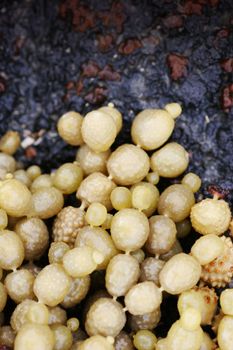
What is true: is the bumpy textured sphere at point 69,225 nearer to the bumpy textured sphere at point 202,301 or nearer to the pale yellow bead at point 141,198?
the pale yellow bead at point 141,198

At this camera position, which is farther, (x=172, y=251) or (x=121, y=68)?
(x=121, y=68)

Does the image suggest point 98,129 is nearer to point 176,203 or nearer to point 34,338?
point 176,203

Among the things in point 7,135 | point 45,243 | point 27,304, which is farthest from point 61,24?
point 27,304

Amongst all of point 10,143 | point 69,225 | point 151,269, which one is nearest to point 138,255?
point 151,269

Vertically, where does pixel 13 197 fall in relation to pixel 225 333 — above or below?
above


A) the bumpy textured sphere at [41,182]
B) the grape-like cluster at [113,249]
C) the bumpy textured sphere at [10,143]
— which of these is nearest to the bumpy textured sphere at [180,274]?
the grape-like cluster at [113,249]

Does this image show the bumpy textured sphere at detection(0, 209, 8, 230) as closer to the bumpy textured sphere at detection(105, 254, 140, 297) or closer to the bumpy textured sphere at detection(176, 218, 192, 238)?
the bumpy textured sphere at detection(105, 254, 140, 297)

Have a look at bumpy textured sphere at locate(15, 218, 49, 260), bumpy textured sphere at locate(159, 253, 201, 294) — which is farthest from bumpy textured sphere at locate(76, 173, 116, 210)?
bumpy textured sphere at locate(159, 253, 201, 294)
